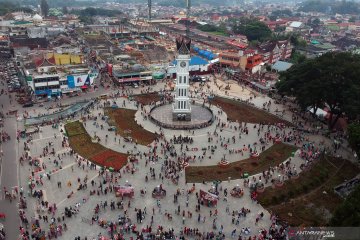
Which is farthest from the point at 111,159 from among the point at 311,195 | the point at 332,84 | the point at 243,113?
the point at 332,84

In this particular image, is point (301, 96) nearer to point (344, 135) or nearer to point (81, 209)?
point (344, 135)

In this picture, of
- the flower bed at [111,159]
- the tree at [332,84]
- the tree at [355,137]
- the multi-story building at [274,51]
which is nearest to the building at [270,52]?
the multi-story building at [274,51]

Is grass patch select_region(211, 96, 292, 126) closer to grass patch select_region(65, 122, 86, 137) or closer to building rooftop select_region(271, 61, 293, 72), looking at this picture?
grass patch select_region(65, 122, 86, 137)

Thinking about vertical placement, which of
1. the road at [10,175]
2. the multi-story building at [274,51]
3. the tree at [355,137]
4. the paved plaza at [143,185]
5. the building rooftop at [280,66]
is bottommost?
the road at [10,175]

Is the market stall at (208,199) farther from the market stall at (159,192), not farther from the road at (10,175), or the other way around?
the road at (10,175)

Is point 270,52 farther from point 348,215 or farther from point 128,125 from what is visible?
point 348,215
